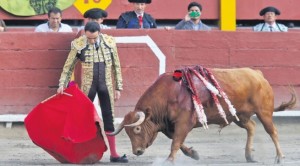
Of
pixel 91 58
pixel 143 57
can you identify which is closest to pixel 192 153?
pixel 91 58

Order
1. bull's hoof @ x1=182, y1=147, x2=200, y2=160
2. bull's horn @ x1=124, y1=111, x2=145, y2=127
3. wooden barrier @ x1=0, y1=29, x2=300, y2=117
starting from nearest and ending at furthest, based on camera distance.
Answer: bull's horn @ x1=124, y1=111, x2=145, y2=127 → bull's hoof @ x1=182, y1=147, x2=200, y2=160 → wooden barrier @ x1=0, y1=29, x2=300, y2=117

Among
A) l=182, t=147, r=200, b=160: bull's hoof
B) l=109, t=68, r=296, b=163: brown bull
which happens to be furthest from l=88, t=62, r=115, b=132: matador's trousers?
l=182, t=147, r=200, b=160: bull's hoof

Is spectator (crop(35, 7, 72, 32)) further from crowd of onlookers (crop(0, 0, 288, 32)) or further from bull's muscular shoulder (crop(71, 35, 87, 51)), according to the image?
bull's muscular shoulder (crop(71, 35, 87, 51))

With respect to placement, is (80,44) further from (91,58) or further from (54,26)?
(54,26)

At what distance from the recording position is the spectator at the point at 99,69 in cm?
1046

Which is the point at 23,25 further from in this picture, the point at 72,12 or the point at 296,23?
the point at 296,23

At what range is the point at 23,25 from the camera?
47.4 feet

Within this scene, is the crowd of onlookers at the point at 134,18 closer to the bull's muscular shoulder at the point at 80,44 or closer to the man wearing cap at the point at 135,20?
the man wearing cap at the point at 135,20

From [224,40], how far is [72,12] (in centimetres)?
225

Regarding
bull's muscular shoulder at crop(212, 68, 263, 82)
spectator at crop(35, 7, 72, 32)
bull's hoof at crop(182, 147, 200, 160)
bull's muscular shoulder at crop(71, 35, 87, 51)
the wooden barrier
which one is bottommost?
bull's hoof at crop(182, 147, 200, 160)

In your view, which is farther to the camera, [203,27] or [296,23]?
[296,23]

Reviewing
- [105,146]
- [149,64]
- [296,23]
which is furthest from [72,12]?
Answer: [105,146]

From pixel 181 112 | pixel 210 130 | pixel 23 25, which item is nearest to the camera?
pixel 181 112

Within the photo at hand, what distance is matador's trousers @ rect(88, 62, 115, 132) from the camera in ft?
34.4
